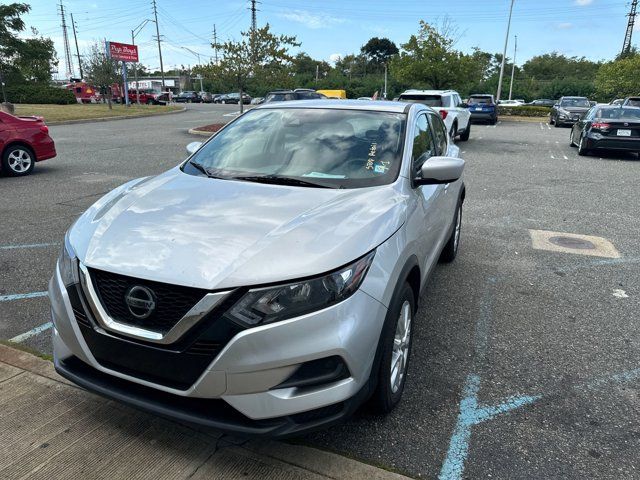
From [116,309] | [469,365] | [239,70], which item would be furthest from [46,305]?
[239,70]

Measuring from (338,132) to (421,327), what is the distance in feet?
5.42

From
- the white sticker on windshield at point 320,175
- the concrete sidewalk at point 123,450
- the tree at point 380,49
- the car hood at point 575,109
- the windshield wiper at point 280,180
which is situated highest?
the tree at point 380,49

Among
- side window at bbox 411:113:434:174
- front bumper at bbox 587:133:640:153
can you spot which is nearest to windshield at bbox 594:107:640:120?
front bumper at bbox 587:133:640:153

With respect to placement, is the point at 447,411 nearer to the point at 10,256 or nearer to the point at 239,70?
the point at 10,256

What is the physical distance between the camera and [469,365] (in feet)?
11.1

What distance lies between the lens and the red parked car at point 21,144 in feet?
31.5

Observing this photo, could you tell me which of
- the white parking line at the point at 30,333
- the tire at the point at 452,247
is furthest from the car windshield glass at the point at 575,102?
the white parking line at the point at 30,333

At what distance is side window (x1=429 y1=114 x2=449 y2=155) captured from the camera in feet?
14.8

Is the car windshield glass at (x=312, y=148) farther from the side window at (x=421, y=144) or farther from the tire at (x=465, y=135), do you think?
the tire at (x=465, y=135)

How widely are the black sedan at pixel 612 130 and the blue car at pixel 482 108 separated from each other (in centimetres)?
1208

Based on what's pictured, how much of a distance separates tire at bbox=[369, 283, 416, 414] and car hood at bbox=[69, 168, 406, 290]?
0.37 metres

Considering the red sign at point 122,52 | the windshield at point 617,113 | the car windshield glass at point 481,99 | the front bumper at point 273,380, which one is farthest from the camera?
the red sign at point 122,52

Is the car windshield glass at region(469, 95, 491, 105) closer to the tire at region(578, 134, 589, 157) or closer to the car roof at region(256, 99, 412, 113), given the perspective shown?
the tire at region(578, 134, 589, 157)

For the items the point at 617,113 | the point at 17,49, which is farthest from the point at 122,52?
the point at 617,113
